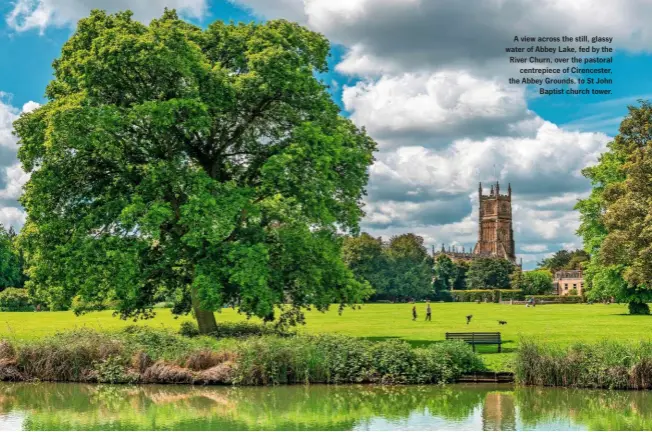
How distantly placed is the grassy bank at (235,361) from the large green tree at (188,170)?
117 inches

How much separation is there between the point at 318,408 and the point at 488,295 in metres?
88.2

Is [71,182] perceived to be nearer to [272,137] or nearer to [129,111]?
[129,111]

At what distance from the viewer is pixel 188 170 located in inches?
1019

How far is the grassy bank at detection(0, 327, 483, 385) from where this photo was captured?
2066 cm

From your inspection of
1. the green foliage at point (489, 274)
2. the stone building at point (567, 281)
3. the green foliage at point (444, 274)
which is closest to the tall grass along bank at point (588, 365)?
the green foliage at point (444, 274)

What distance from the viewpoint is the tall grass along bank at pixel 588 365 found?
19.3 m

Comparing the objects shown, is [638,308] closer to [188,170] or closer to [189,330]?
[189,330]

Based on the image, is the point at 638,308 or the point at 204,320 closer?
the point at 204,320

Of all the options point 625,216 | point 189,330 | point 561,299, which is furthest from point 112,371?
point 561,299

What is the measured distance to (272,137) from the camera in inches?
1127

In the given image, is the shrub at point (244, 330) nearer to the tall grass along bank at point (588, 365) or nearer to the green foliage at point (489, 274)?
the tall grass along bank at point (588, 365)

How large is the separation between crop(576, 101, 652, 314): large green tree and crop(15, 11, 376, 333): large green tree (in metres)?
11.3

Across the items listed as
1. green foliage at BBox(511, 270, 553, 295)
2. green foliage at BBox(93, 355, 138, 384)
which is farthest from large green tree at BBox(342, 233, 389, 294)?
green foliage at BBox(93, 355, 138, 384)

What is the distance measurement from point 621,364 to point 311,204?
1152 centimetres
